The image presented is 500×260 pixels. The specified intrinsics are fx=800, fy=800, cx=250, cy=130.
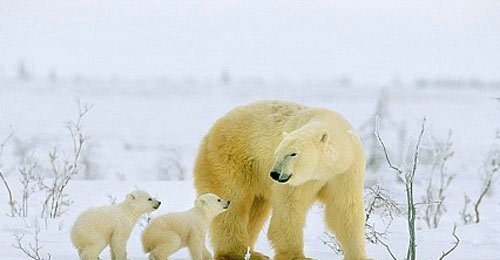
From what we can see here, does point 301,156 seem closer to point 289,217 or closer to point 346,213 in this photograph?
point 289,217

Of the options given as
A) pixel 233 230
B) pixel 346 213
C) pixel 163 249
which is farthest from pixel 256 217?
pixel 163 249

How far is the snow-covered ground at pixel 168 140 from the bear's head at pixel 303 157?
0.55 metres

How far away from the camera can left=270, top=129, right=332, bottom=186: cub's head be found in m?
4.95

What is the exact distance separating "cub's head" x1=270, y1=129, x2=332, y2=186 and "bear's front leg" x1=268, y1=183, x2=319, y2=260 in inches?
9.7

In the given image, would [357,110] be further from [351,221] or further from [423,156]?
[351,221]

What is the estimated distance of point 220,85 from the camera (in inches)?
1918

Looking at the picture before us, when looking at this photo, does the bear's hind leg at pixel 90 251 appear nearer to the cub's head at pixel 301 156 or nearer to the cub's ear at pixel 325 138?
the cub's head at pixel 301 156

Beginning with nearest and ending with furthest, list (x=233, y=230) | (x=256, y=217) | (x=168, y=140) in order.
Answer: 1. (x=233, y=230)
2. (x=256, y=217)
3. (x=168, y=140)

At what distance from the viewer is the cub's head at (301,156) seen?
4949 millimetres

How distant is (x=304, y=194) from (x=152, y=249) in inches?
42.2

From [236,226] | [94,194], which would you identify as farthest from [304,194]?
[94,194]

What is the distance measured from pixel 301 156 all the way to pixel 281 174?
0.62 ft

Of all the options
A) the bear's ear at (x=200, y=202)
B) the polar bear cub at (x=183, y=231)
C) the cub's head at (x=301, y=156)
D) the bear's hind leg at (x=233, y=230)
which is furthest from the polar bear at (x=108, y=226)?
the cub's head at (x=301, y=156)

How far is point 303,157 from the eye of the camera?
500 centimetres
